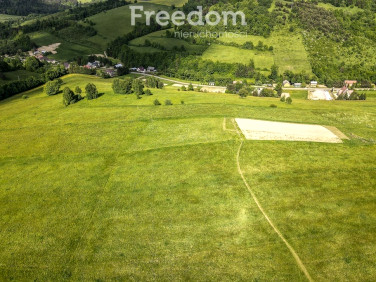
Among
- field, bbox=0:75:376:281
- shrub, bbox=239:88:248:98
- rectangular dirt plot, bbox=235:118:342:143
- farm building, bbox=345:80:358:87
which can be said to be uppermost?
farm building, bbox=345:80:358:87

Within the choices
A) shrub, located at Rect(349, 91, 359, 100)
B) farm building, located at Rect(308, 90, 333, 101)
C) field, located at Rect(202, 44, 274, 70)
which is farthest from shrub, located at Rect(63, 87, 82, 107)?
shrub, located at Rect(349, 91, 359, 100)

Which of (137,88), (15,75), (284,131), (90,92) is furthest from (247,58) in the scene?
(15,75)

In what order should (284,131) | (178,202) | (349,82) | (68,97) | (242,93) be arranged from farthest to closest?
(349,82), (242,93), (68,97), (284,131), (178,202)

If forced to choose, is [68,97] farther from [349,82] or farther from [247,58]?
[349,82]

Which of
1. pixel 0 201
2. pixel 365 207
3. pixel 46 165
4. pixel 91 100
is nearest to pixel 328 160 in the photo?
pixel 365 207

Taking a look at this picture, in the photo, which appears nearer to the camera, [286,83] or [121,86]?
[121,86]

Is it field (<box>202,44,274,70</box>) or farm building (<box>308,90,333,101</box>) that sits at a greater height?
field (<box>202,44,274,70</box>)

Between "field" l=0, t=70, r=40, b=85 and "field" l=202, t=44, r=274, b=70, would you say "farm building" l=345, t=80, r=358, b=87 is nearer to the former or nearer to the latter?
"field" l=202, t=44, r=274, b=70
